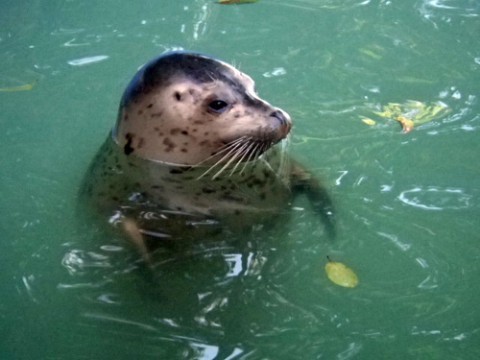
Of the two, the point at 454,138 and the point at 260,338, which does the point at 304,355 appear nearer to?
the point at 260,338

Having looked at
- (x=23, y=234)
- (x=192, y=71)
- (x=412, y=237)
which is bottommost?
(x=23, y=234)

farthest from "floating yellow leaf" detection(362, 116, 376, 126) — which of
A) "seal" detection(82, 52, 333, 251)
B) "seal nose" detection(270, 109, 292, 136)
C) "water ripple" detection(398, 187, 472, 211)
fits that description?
"seal nose" detection(270, 109, 292, 136)

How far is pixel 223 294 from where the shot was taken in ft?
11.8

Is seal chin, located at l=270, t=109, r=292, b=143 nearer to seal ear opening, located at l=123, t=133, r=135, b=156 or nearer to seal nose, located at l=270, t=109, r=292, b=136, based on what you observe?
seal nose, located at l=270, t=109, r=292, b=136

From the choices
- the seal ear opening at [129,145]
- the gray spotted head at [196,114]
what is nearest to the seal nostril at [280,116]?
the gray spotted head at [196,114]

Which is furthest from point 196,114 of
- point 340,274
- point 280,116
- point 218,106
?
point 340,274

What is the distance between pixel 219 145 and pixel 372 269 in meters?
0.97

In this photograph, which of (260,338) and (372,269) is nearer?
(260,338)

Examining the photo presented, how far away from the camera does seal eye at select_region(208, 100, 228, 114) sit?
144 inches

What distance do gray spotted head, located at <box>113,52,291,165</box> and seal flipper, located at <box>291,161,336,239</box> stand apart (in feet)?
1.68

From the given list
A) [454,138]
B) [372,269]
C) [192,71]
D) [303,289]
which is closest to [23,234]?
[192,71]

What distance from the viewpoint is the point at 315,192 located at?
416 cm

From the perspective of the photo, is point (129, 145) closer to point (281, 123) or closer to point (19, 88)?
point (281, 123)

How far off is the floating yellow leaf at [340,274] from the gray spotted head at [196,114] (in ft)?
2.22
